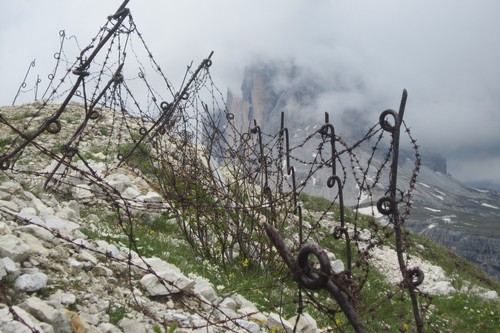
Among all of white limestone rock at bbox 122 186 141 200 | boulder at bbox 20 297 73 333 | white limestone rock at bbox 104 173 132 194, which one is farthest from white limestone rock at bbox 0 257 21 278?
white limestone rock at bbox 104 173 132 194

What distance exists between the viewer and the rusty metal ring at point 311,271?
1497 mm

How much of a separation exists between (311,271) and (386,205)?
195 centimetres

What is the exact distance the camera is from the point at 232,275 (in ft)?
18.5

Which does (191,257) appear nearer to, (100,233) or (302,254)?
(100,233)

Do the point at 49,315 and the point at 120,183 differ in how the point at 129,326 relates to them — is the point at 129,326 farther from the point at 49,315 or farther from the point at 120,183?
the point at 120,183

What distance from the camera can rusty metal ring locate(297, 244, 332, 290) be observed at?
150 centimetres

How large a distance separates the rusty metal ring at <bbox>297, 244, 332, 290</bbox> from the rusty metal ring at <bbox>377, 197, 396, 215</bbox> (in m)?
1.75

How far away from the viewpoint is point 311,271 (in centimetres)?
→ 162

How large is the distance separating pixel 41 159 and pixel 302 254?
370 inches

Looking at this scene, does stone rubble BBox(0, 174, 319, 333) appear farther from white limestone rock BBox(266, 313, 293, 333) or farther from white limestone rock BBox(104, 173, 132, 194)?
white limestone rock BBox(104, 173, 132, 194)

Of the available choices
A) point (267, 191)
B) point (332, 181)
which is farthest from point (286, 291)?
point (332, 181)

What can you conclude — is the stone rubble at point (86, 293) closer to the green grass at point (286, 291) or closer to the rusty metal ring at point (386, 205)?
the green grass at point (286, 291)

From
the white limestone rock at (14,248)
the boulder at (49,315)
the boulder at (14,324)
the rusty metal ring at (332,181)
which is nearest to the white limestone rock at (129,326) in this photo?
the boulder at (49,315)

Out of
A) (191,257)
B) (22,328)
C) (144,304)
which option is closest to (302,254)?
(22,328)
